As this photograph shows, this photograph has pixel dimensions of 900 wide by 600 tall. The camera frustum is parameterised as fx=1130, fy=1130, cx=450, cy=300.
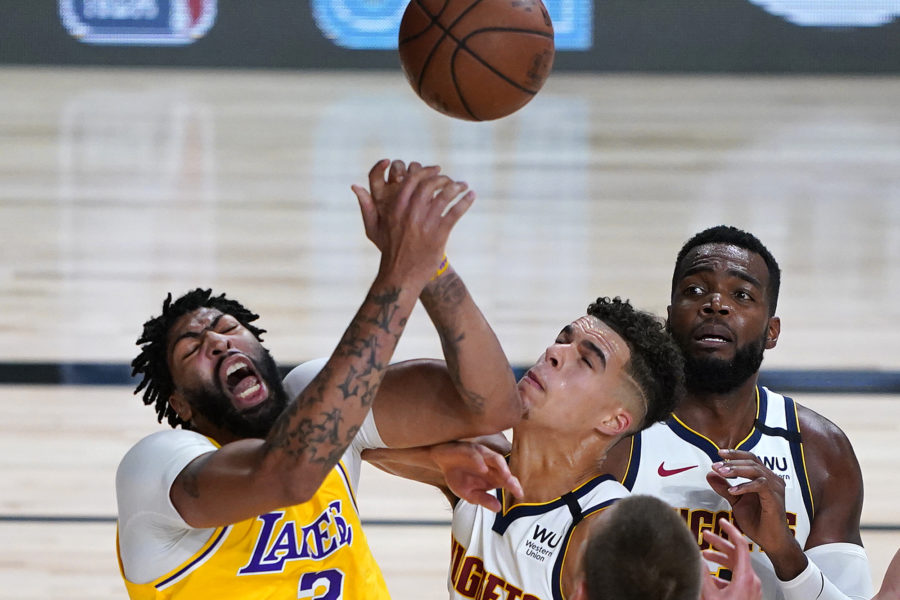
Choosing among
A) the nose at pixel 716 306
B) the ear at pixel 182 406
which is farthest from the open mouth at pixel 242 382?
the nose at pixel 716 306

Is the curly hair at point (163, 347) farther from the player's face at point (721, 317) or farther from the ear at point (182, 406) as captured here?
the player's face at point (721, 317)

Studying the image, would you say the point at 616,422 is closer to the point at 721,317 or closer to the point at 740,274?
the point at 721,317

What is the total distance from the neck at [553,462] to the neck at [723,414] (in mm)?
528

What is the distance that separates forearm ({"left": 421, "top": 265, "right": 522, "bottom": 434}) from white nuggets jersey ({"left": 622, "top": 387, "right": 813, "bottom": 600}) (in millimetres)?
721

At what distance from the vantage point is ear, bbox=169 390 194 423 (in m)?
2.72

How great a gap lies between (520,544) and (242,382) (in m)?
0.76

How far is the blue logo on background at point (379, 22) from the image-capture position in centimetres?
1324

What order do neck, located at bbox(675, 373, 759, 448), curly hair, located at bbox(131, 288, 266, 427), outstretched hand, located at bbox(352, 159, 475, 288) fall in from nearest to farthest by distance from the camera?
outstretched hand, located at bbox(352, 159, 475, 288)
curly hair, located at bbox(131, 288, 266, 427)
neck, located at bbox(675, 373, 759, 448)

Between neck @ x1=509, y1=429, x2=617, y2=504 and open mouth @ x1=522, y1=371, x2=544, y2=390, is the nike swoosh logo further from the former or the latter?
open mouth @ x1=522, y1=371, x2=544, y2=390

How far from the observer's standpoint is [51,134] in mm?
10672

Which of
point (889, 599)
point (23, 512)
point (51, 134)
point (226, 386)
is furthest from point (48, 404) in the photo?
point (51, 134)

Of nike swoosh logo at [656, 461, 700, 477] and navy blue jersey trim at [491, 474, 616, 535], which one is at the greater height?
navy blue jersey trim at [491, 474, 616, 535]

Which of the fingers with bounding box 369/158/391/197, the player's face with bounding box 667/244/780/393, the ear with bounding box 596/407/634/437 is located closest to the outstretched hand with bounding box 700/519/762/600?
the ear with bounding box 596/407/634/437

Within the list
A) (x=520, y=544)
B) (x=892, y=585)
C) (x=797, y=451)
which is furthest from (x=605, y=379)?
(x=892, y=585)
